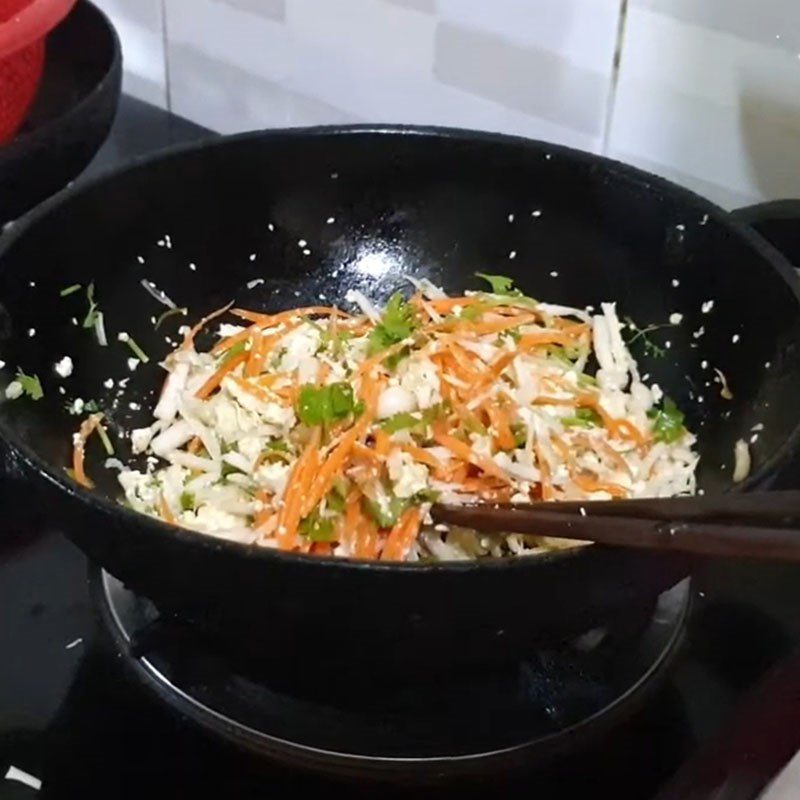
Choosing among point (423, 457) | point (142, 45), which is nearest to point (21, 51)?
point (142, 45)

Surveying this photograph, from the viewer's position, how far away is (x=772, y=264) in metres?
0.73

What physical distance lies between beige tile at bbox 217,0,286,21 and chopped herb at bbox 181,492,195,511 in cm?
52

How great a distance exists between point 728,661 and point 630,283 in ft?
0.93

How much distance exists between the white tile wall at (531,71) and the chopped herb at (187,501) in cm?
43

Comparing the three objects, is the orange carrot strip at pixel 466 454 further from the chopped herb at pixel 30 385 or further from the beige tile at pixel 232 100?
the beige tile at pixel 232 100

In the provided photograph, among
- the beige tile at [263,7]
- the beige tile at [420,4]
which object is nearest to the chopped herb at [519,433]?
the beige tile at [420,4]

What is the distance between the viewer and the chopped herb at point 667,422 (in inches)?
31.6

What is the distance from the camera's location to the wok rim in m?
0.53

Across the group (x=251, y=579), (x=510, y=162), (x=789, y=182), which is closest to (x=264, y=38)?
(x=510, y=162)

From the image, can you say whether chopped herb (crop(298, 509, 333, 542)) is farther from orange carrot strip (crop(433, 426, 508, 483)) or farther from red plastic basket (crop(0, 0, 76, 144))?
red plastic basket (crop(0, 0, 76, 144))

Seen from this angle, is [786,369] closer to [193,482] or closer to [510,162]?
[510,162]

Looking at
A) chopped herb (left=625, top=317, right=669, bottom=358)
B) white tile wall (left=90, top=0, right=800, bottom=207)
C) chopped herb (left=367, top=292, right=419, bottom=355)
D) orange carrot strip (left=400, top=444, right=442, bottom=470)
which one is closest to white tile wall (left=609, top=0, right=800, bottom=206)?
white tile wall (left=90, top=0, right=800, bottom=207)

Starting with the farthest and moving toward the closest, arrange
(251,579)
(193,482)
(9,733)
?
Result: 1. (193,482)
2. (9,733)
3. (251,579)

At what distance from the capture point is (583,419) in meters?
0.80
